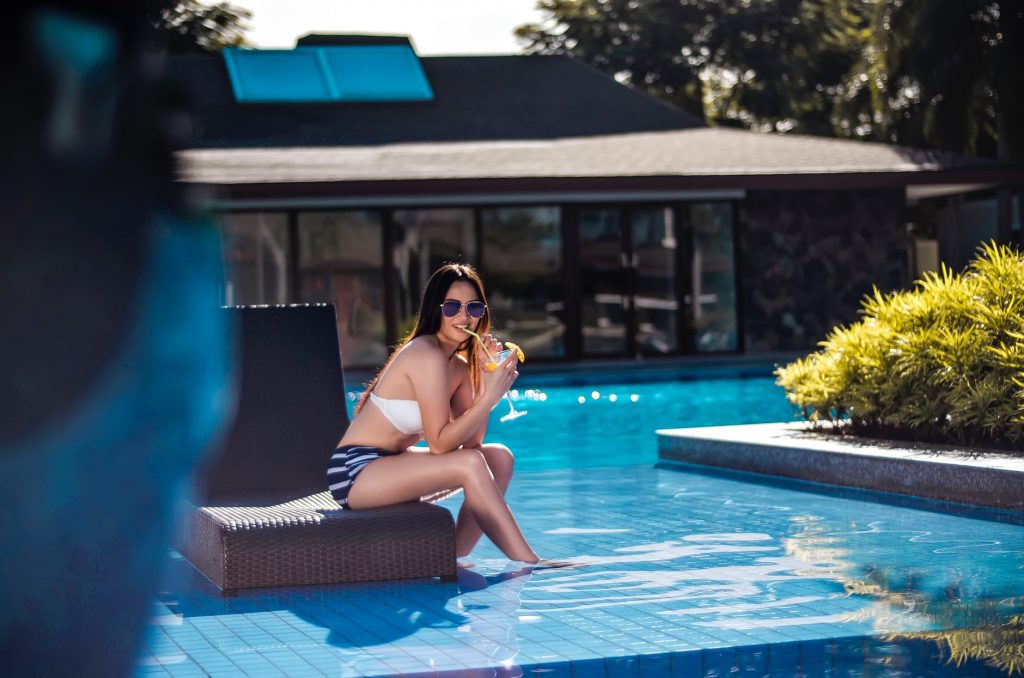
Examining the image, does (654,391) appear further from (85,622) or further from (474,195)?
(85,622)

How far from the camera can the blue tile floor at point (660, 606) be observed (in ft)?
14.4

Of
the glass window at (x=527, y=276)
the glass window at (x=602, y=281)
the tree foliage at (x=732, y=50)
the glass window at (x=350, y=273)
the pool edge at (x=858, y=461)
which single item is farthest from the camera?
the tree foliage at (x=732, y=50)

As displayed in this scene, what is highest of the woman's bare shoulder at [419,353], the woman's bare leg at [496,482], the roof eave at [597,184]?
the roof eave at [597,184]

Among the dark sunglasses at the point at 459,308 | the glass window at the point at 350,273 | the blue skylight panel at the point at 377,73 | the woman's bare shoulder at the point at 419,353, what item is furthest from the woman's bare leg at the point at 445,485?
the blue skylight panel at the point at 377,73

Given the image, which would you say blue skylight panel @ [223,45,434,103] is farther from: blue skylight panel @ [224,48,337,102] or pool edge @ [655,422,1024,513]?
pool edge @ [655,422,1024,513]

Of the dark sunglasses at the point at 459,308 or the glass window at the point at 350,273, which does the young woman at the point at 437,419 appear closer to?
the dark sunglasses at the point at 459,308

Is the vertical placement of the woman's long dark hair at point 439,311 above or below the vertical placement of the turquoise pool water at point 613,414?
above

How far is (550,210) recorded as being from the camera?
20.5 m

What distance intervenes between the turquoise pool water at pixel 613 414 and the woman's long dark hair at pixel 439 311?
4.65 m

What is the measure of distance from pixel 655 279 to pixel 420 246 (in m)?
3.43

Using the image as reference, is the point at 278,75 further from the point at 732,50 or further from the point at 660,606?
the point at 660,606

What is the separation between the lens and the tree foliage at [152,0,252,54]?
35.2m

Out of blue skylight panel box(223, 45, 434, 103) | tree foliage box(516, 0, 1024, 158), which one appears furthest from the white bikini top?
tree foliage box(516, 0, 1024, 158)

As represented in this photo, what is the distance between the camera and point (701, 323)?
21.3m
